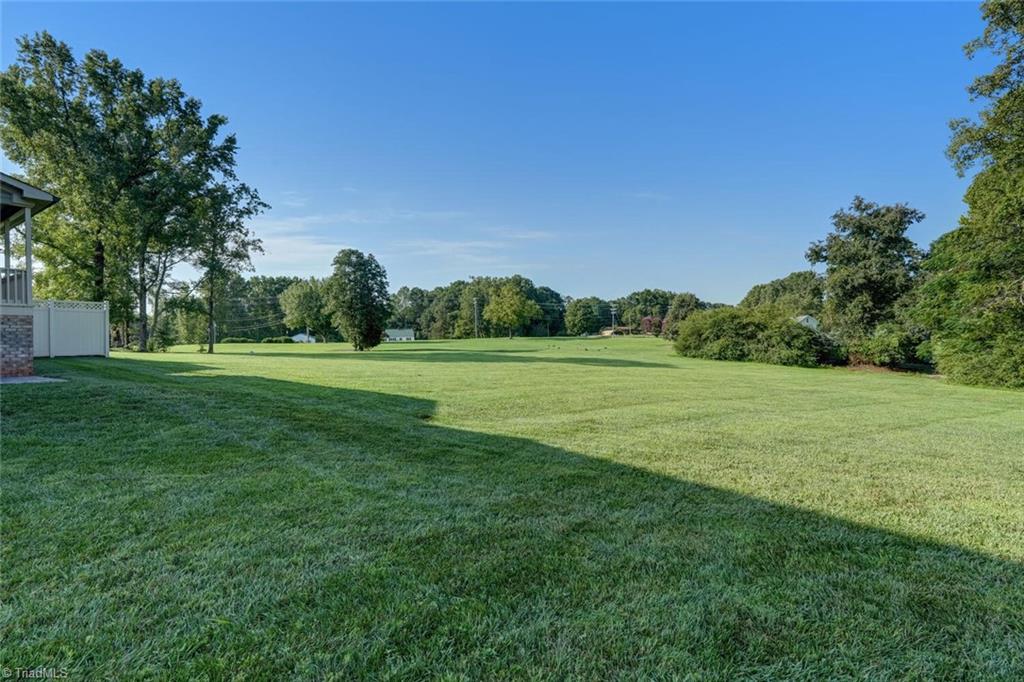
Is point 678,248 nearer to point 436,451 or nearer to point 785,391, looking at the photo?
point 785,391

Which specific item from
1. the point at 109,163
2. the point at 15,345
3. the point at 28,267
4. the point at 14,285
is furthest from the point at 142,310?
the point at 15,345

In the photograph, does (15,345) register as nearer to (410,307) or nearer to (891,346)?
(891,346)

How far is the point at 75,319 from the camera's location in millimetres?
13578

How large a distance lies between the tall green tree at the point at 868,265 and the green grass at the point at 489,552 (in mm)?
22438

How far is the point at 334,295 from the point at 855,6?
25.5m

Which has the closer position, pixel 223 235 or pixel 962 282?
pixel 962 282

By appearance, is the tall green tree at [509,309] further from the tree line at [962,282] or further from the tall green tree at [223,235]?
the tree line at [962,282]

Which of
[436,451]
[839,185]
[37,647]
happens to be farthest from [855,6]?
[839,185]

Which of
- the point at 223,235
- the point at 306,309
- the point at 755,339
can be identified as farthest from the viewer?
the point at 306,309

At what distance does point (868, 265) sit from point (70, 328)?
3277 centimetres

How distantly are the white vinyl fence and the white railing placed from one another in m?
5.18

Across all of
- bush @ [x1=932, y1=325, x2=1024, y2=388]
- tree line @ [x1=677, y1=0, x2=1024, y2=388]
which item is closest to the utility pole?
tree line @ [x1=677, y1=0, x2=1024, y2=388]

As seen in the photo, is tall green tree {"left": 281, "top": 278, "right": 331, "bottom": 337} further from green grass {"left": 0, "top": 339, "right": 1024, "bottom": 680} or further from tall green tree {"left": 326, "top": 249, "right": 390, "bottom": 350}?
green grass {"left": 0, "top": 339, "right": 1024, "bottom": 680}

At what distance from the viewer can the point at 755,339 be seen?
2367cm
